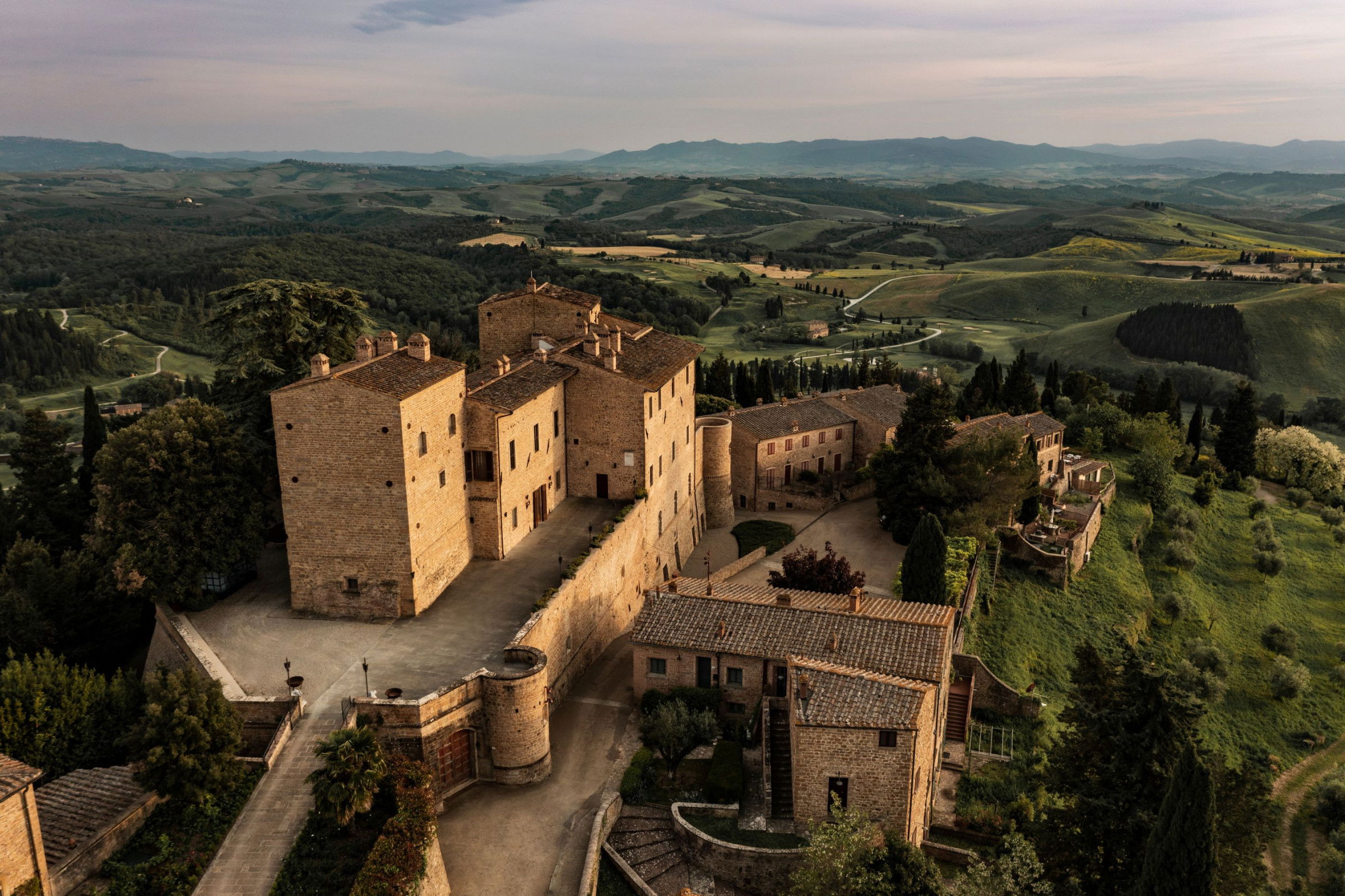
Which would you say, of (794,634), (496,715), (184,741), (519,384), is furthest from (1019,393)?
(184,741)

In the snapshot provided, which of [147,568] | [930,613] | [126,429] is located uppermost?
[126,429]

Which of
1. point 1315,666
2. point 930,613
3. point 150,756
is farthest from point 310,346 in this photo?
point 1315,666

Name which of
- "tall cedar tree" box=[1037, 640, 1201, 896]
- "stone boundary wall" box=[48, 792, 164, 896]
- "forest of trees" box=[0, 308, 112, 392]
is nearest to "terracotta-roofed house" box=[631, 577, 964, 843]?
"tall cedar tree" box=[1037, 640, 1201, 896]

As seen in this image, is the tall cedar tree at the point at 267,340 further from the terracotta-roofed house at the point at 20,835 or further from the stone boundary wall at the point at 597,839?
the stone boundary wall at the point at 597,839

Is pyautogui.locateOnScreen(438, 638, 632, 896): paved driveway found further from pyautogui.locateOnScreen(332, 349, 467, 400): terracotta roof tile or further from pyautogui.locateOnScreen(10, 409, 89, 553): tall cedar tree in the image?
pyautogui.locateOnScreen(10, 409, 89, 553): tall cedar tree

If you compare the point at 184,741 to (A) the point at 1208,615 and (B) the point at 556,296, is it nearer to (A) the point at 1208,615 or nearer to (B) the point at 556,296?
(B) the point at 556,296

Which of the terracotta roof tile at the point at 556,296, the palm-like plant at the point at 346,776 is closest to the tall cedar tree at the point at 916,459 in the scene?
the terracotta roof tile at the point at 556,296

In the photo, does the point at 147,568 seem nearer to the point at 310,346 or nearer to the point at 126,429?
the point at 126,429
